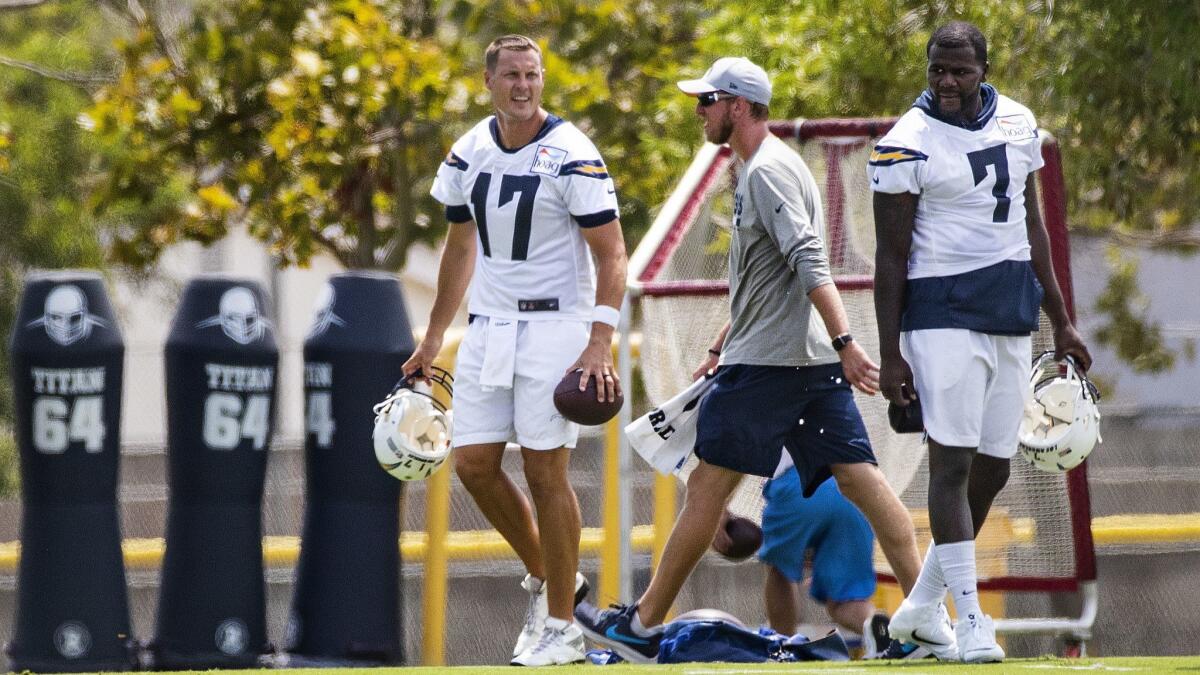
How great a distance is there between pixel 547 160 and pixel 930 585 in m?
1.90

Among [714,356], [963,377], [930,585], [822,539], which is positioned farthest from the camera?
[822,539]

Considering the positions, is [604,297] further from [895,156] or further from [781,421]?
[895,156]

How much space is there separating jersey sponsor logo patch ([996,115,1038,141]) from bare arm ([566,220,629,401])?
4.31 feet

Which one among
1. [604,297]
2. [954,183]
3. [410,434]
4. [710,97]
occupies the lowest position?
[410,434]

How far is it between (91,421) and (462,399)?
4.38 ft

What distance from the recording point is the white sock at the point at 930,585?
6766 mm

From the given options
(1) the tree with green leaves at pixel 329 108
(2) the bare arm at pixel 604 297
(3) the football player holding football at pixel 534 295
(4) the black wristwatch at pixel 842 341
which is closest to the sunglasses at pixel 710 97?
(3) the football player holding football at pixel 534 295

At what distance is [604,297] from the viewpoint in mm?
7242

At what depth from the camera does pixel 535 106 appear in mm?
7367

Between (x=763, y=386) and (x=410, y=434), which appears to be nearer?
(x=763, y=386)

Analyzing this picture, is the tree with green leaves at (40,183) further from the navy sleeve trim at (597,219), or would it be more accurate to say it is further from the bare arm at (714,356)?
the navy sleeve trim at (597,219)

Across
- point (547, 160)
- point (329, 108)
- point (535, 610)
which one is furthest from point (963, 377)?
point (329, 108)

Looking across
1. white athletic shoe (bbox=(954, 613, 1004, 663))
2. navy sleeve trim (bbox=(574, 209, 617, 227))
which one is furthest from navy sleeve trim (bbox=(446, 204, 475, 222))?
white athletic shoe (bbox=(954, 613, 1004, 663))

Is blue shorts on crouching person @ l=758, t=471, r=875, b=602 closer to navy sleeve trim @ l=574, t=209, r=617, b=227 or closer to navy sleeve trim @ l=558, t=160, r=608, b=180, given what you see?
navy sleeve trim @ l=574, t=209, r=617, b=227
